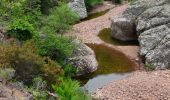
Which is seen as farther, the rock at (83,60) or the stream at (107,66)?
the rock at (83,60)

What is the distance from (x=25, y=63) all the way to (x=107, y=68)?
247 inches

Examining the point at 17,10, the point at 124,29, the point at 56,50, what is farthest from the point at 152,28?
the point at 17,10

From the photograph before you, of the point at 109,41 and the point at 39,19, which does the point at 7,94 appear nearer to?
the point at 39,19

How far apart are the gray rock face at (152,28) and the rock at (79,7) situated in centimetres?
512

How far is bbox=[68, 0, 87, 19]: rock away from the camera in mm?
32719

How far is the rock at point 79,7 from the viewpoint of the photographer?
3272cm

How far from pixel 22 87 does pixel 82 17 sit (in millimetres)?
17320

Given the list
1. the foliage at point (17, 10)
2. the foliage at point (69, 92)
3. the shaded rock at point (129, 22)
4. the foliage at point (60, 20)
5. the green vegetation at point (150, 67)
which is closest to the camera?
the foliage at point (69, 92)

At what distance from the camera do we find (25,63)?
1811cm

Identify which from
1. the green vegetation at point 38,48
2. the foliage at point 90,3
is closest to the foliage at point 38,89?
the green vegetation at point 38,48

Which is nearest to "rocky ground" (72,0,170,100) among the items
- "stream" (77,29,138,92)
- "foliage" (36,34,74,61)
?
"stream" (77,29,138,92)

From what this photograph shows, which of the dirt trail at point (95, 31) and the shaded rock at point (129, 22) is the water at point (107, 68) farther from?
the shaded rock at point (129, 22)

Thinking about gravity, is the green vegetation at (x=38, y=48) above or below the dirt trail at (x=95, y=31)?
above

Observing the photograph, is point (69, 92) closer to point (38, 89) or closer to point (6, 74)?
point (38, 89)
